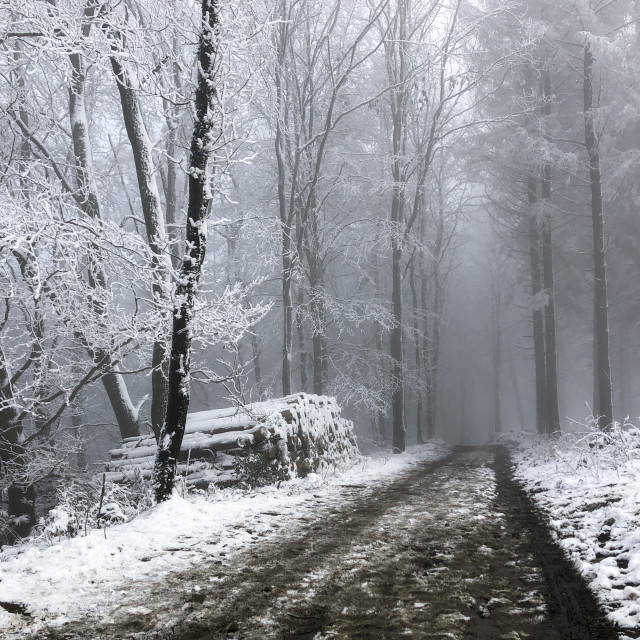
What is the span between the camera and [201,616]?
338cm

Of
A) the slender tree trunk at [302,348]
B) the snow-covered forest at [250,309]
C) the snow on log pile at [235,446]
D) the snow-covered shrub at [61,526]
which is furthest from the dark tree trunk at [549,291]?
the snow-covered shrub at [61,526]

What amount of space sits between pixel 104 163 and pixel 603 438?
65.7 feet

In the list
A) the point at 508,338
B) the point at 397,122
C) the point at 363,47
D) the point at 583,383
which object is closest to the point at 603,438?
the point at 397,122

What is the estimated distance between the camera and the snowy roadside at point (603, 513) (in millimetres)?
3686

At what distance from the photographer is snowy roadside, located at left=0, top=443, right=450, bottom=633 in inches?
141

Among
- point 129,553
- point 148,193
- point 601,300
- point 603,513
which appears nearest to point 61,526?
point 129,553

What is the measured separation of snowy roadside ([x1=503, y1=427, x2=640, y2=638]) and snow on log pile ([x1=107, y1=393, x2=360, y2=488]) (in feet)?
13.1

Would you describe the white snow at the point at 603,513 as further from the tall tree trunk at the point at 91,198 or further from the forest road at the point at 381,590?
the tall tree trunk at the point at 91,198

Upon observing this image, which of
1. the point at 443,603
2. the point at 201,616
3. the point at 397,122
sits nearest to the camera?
the point at 201,616

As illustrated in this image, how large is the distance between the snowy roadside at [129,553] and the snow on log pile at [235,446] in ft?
3.58

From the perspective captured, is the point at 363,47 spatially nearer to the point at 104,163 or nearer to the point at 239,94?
the point at 104,163

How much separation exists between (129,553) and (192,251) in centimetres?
351

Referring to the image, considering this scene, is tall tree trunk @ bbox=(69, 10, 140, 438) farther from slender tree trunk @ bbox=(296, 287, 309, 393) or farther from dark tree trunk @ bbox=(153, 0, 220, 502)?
slender tree trunk @ bbox=(296, 287, 309, 393)

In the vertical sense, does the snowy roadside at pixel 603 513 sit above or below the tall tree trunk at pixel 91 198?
below
